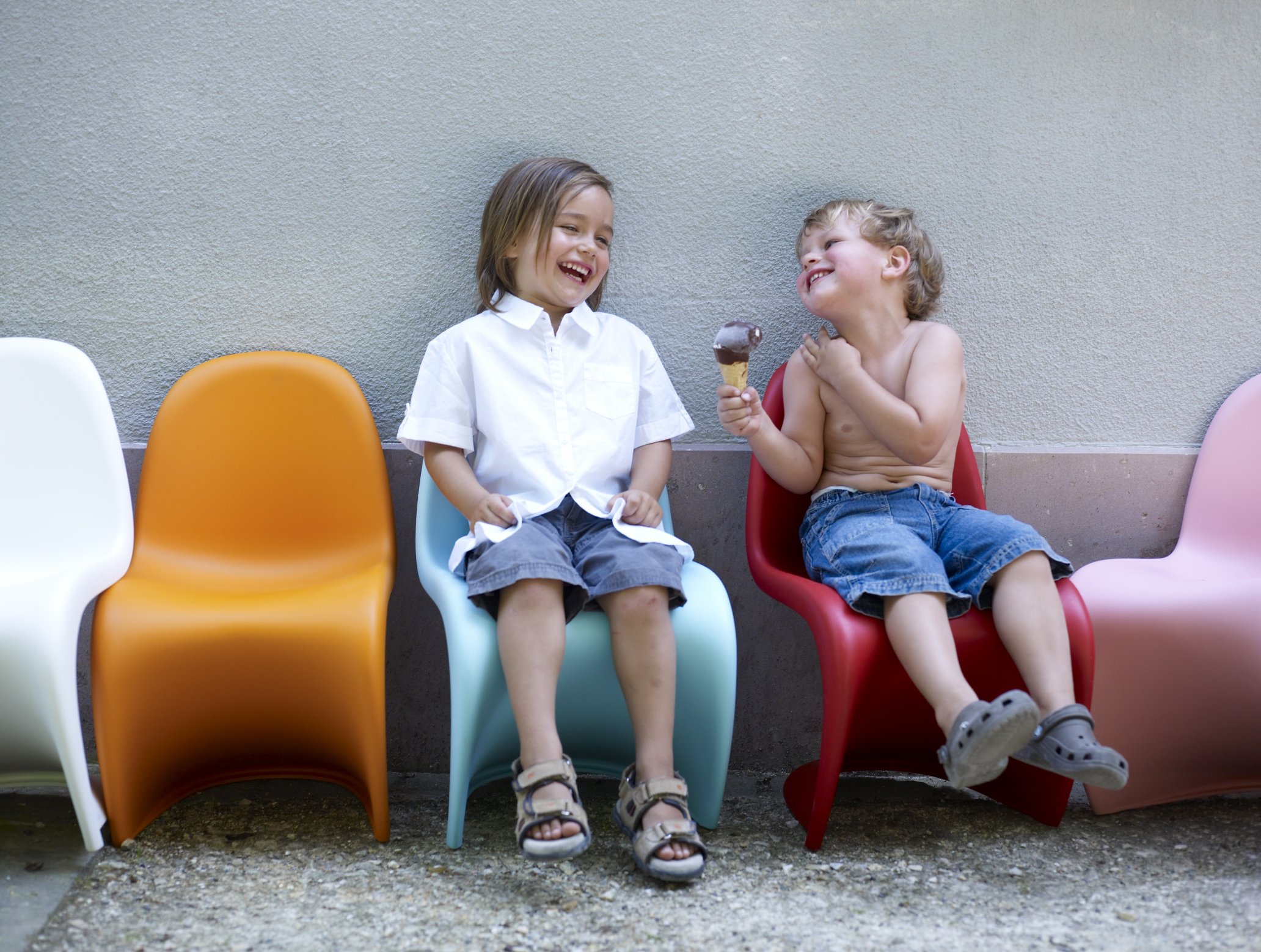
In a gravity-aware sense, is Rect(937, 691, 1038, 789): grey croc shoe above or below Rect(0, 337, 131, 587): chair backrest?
below

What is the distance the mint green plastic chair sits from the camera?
169 centimetres

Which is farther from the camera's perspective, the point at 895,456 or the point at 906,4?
the point at 906,4

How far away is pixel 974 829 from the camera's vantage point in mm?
1897

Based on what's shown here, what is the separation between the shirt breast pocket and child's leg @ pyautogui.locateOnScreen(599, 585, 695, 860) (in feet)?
1.60

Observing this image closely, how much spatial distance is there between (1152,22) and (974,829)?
1.94m

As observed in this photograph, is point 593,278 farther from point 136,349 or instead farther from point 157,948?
point 157,948

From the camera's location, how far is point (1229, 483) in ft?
7.41

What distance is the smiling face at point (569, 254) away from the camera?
2064mm

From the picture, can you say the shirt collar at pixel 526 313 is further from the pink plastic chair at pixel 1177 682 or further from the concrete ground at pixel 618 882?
the pink plastic chair at pixel 1177 682

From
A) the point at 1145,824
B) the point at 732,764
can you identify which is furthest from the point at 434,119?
the point at 1145,824

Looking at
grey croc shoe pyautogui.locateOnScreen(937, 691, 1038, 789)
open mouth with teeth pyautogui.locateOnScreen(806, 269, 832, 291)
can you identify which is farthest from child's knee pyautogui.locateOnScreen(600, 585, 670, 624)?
open mouth with teeth pyautogui.locateOnScreen(806, 269, 832, 291)

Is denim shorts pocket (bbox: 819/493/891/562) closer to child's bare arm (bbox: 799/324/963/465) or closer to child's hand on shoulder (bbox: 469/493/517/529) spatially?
child's bare arm (bbox: 799/324/963/465)

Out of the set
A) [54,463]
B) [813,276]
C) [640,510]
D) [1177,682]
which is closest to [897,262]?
[813,276]

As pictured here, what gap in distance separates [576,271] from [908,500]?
86cm
